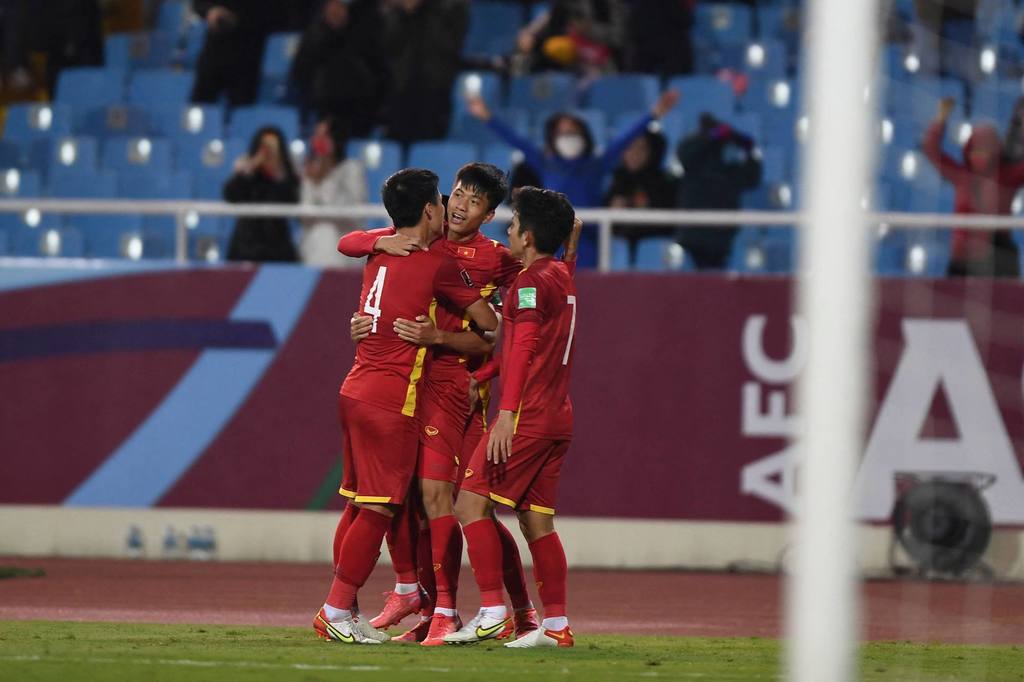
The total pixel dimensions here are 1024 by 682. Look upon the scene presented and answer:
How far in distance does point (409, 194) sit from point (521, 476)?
129cm

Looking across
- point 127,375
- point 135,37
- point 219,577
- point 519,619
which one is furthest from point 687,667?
point 135,37

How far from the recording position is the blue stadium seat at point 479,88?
16188mm

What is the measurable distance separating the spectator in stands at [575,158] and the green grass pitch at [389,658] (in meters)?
4.94

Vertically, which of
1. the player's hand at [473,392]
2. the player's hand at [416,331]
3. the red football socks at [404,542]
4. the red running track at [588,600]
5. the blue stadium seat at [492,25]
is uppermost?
the blue stadium seat at [492,25]

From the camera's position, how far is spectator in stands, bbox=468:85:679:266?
12.6 metres

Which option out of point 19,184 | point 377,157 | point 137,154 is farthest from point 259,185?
point 19,184

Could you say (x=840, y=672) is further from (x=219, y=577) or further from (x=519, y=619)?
(x=219, y=577)

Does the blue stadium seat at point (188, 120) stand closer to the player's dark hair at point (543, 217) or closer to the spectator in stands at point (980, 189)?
the spectator in stands at point (980, 189)

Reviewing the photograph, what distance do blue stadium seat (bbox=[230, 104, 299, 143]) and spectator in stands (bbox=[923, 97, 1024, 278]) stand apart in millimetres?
5722

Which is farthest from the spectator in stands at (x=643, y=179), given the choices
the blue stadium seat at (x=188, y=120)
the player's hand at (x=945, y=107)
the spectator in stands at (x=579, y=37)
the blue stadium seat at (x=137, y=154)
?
the blue stadium seat at (x=137, y=154)

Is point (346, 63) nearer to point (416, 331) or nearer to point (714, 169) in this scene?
point (714, 169)

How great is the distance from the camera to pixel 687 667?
272 inches

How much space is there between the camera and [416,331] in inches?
295

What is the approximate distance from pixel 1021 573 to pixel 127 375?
20.9 feet
